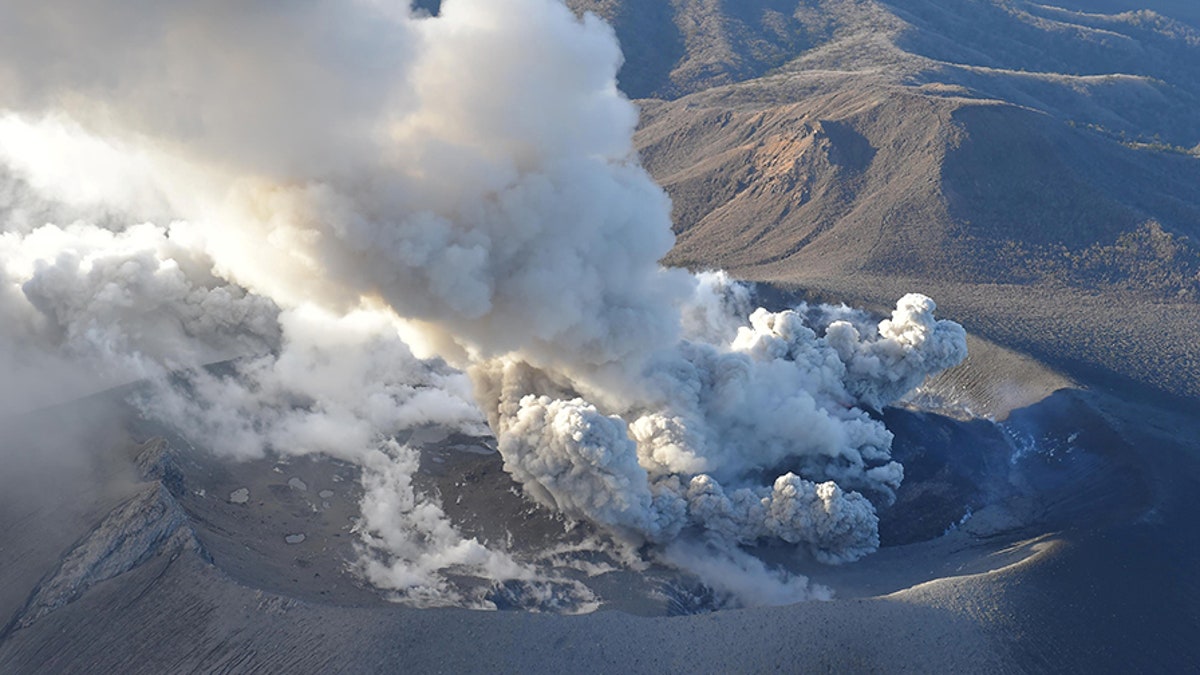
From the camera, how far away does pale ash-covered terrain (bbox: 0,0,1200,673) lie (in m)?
28.2

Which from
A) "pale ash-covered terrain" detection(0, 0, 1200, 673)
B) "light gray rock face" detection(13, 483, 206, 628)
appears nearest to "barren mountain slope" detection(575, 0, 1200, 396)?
"pale ash-covered terrain" detection(0, 0, 1200, 673)

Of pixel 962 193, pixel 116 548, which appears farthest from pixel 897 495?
pixel 962 193

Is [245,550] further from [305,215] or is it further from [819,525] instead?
[819,525]

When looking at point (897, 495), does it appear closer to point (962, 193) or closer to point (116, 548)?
point (116, 548)

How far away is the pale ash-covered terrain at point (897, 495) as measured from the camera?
28172 mm

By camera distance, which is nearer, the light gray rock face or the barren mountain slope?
the light gray rock face

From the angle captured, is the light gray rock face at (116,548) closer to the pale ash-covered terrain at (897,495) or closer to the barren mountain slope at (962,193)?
the pale ash-covered terrain at (897,495)

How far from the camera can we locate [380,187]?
3344 cm

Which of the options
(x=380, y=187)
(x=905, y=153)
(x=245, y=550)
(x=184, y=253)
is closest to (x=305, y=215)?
(x=380, y=187)

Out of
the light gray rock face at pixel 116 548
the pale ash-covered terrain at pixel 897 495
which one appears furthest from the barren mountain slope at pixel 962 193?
the light gray rock face at pixel 116 548

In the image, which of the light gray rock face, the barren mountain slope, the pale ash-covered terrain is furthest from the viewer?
the barren mountain slope

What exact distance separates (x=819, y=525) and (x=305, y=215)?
22833mm

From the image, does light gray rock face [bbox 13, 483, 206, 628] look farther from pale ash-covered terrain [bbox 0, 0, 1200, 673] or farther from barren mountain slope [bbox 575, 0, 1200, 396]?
barren mountain slope [bbox 575, 0, 1200, 396]

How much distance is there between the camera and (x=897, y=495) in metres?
43.0
